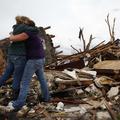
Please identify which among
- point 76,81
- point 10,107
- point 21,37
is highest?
point 21,37

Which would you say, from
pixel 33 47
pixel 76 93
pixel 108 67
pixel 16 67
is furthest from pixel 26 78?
pixel 108 67

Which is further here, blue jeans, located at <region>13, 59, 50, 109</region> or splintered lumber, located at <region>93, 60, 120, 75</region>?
splintered lumber, located at <region>93, 60, 120, 75</region>

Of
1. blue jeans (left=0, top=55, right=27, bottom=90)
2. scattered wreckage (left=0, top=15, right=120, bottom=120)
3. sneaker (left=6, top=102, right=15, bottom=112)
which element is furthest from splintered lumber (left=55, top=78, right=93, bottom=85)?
sneaker (left=6, top=102, right=15, bottom=112)

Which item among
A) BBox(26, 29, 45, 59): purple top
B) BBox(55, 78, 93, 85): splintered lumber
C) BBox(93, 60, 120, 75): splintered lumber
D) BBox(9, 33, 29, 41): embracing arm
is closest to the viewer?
BBox(9, 33, 29, 41): embracing arm

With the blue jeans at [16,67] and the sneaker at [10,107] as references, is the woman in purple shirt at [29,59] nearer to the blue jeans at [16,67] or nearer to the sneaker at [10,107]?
the sneaker at [10,107]

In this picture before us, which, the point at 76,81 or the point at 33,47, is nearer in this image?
the point at 33,47

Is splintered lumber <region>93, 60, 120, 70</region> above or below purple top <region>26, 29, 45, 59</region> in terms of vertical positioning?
below

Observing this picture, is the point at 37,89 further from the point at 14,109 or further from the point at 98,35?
the point at 98,35

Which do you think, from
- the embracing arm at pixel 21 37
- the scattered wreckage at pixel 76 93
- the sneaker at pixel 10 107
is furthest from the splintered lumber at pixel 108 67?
the sneaker at pixel 10 107

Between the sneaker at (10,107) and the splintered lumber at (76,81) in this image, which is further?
the splintered lumber at (76,81)

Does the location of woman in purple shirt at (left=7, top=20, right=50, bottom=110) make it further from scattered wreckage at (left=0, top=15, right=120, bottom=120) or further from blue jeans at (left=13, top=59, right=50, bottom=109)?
scattered wreckage at (left=0, top=15, right=120, bottom=120)

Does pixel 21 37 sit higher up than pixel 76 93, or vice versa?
pixel 21 37

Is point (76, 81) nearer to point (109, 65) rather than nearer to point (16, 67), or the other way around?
point (109, 65)

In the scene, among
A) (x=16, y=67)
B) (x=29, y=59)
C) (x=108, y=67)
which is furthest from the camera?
(x=108, y=67)
